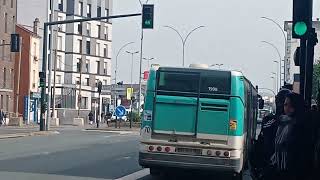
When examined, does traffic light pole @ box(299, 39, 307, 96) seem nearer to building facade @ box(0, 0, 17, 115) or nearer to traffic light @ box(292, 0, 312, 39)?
traffic light @ box(292, 0, 312, 39)

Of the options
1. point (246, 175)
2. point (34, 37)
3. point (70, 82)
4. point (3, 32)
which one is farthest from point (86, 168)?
point (70, 82)

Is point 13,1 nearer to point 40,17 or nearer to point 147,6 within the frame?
point 40,17

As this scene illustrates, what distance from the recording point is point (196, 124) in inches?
587

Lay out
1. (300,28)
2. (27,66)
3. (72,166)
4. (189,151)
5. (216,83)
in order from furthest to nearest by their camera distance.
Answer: (27,66) → (72,166) → (216,83) → (189,151) → (300,28)

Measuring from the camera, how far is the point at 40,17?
10062 cm

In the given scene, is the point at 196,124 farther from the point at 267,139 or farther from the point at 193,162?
the point at 267,139

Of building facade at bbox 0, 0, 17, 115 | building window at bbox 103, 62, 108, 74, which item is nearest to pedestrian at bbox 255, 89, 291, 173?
building facade at bbox 0, 0, 17, 115

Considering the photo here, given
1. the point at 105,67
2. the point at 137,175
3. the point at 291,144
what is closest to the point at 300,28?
the point at 291,144

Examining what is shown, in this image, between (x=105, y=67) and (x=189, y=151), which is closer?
(x=189, y=151)

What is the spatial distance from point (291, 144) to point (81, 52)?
107437 millimetres

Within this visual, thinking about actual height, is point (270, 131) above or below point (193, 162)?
above

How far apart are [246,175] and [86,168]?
15.3 ft

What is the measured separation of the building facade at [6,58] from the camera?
7225 cm

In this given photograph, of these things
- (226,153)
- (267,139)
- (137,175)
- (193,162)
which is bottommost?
(137,175)
